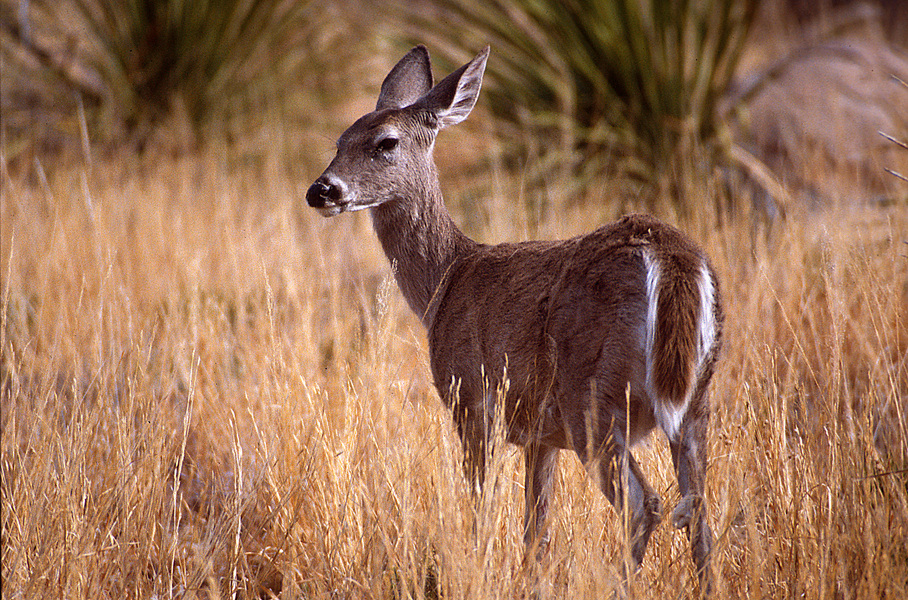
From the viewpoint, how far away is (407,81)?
3705 millimetres

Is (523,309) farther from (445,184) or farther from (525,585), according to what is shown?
(445,184)

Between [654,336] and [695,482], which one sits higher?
[654,336]

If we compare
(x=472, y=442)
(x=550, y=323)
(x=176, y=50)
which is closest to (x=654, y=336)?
(x=550, y=323)

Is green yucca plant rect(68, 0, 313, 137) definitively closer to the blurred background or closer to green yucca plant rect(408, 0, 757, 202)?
the blurred background

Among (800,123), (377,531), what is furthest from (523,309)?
(800,123)

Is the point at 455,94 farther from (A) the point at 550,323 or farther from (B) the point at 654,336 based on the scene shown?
(B) the point at 654,336

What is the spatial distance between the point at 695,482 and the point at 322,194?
60.4 inches

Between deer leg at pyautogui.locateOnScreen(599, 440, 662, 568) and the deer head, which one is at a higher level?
the deer head

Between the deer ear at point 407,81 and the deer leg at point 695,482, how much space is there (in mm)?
1936

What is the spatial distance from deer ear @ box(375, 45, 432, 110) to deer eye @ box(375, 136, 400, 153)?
458 millimetres

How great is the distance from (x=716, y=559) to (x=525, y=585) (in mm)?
514

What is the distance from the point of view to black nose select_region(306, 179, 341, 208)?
9.85ft

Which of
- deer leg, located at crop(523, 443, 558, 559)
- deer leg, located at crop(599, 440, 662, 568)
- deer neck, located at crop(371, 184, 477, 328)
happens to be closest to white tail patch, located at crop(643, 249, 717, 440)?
deer leg, located at crop(599, 440, 662, 568)

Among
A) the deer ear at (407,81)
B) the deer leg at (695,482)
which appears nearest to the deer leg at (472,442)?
the deer leg at (695,482)
